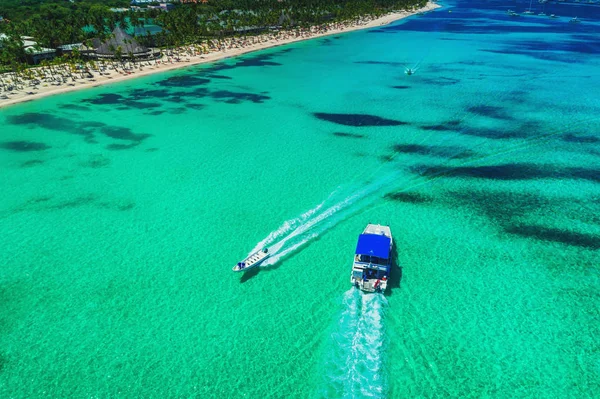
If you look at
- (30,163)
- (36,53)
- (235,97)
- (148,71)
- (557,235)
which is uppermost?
(36,53)

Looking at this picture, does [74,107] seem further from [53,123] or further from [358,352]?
[358,352]

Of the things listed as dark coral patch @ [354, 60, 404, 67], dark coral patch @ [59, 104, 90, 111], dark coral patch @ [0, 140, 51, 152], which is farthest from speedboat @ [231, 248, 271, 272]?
dark coral patch @ [354, 60, 404, 67]

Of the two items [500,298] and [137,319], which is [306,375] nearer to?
[137,319]

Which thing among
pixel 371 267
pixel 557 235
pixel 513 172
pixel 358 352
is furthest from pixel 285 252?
pixel 513 172

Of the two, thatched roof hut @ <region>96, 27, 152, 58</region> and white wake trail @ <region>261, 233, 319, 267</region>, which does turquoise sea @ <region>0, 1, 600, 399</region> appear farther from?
thatched roof hut @ <region>96, 27, 152, 58</region>

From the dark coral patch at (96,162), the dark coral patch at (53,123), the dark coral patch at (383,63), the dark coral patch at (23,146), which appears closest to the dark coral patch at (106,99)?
the dark coral patch at (53,123)

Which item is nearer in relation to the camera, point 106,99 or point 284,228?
point 284,228

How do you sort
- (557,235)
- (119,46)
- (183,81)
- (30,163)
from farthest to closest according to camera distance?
(119,46) → (183,81) → (30,163) → (557,235)
